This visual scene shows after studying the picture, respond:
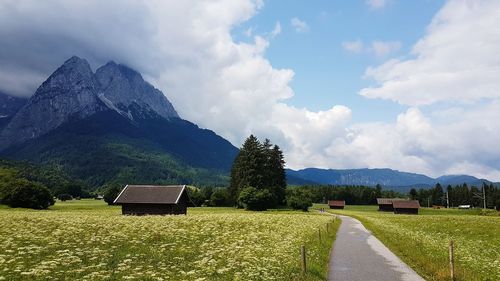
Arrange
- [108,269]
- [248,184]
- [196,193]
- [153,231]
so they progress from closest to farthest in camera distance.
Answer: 1. [108,269]
2. [153,231]
3. [248,184]
4. [196,193]

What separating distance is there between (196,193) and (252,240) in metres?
119

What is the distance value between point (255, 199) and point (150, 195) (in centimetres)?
3345

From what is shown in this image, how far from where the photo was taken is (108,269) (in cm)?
1698

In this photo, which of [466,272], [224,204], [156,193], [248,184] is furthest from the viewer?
[224,204]

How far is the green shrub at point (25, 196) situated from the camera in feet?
327

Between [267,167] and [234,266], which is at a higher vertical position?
[267,167]

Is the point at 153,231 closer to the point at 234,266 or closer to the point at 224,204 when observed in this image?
the point at 234,266

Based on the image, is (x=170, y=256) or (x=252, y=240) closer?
(x=170, y=256)

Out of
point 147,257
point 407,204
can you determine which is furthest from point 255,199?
point 407,204

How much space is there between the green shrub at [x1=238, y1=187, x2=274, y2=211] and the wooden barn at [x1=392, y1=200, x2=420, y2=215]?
254 feet

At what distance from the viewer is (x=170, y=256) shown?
21438 mm

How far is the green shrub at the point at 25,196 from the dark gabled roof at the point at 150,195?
39.6m

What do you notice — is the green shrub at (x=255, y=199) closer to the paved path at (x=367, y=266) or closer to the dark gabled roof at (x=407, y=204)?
the paved path at (x=367, y=266)

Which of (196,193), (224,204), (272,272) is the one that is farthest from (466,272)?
(196,193)
